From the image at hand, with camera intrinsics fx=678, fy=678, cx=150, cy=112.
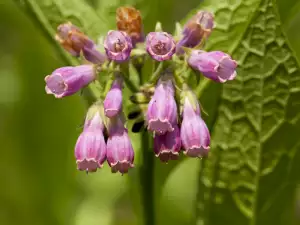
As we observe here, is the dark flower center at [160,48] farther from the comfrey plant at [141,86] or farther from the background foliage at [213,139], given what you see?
the background foliage at [213,139]

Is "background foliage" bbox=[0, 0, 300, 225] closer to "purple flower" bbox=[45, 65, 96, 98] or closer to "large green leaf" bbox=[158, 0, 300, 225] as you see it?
"large green leaf" bbox=[158, 0, 300, 225]

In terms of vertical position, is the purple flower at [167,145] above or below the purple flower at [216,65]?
below

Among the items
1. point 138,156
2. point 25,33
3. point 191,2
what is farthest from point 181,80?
point 191,2

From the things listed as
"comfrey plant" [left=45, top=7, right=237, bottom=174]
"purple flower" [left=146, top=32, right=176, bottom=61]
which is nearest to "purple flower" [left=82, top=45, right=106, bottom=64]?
"comfrey plant" [left=45, top=7, right=237, bottom=174]

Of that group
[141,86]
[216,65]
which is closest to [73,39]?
[141,86]

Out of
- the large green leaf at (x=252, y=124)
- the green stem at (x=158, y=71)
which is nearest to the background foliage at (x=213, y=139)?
the large green leaf at (x=252, y=124)

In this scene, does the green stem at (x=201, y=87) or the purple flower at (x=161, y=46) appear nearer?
the purple flower at (x=161, y=46)

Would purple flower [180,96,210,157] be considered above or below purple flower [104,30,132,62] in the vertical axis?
below

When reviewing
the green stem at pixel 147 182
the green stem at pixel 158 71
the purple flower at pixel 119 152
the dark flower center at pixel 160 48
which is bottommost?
the green stem at pixel 147 182

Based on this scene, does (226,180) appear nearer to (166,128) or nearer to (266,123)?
(266,123)
